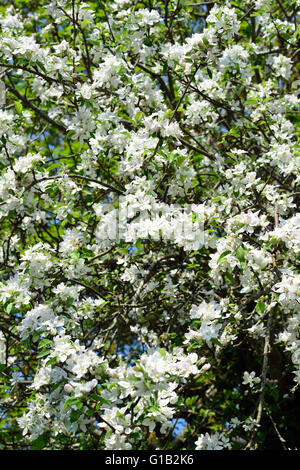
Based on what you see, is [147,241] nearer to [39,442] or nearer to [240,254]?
[240,254]

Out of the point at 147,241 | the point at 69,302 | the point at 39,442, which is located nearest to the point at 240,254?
the point at 69,302

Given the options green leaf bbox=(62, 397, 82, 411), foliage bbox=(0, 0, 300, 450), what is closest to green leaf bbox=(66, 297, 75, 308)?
foliage bbox=(0, 0, 300, 450)

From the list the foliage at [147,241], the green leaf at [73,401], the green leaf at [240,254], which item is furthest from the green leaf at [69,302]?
the green leaf at [240,254]

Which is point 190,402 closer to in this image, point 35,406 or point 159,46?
point 35,406

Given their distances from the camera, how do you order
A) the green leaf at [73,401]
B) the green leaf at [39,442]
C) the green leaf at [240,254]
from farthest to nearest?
the green leaf at [39,442] < the green leaf at [240,254] < the green leaf at [73,401]

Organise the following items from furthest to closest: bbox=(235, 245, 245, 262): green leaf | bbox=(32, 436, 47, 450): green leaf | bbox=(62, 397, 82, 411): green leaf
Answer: bbox=(32, 436, 47, 450): green leaf, bbox=(235, 245, 245, 262): green leaf, bbox=(62, 397, 82, 411): green leaf

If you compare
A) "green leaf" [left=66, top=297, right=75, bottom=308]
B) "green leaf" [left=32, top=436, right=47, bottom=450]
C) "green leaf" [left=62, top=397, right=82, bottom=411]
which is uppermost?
"green leaf" [left=66, top=297, right=75, bottom=308]

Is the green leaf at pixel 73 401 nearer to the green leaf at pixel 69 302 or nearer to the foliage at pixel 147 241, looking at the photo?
the foliage at pixel 147 241

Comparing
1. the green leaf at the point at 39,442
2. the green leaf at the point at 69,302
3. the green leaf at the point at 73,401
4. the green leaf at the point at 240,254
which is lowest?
the green leaf at the point at 73,401

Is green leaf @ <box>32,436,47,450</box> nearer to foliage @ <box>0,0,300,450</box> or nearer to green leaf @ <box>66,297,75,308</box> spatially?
foliage @ <box>0,0,300,450</box>

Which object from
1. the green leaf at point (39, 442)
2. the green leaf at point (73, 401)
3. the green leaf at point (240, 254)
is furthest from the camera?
the green leaf at point (39, 442)

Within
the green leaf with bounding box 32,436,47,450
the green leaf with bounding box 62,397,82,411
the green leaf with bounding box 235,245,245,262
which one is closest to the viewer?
the green leaf with bounding box 62,397,82,411

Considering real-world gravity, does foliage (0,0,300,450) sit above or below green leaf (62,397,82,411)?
above

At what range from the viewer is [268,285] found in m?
2.50
